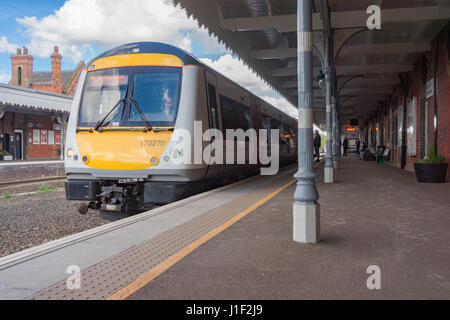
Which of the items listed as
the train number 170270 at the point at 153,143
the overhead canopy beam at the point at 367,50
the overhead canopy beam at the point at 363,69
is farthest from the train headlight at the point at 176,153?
the overhead canopy beam at the point at 363,69

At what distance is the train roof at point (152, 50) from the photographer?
283 inches

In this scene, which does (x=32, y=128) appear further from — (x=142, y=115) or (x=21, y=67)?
(x=142, y=115)

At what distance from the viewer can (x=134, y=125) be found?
6.88m

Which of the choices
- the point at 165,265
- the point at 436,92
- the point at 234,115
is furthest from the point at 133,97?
the point at 436,92

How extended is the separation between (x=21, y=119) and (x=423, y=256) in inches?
1139

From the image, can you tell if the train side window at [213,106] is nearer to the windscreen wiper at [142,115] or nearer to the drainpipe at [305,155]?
the windscreen wiper at [142,115]

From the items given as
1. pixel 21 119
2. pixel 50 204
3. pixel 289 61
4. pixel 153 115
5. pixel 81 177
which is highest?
pixel 289 61

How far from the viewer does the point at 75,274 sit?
3164mm

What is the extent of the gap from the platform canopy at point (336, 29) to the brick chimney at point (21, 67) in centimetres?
3689

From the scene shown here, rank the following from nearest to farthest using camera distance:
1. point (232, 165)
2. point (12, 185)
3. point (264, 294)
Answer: point (264, 294) → point (232, 165) → point (12, 185)

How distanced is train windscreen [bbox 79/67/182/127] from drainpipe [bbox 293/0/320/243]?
3.01 metres

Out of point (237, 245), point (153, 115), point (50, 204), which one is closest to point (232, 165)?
point (153, 115)

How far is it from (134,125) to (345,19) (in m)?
8.28
